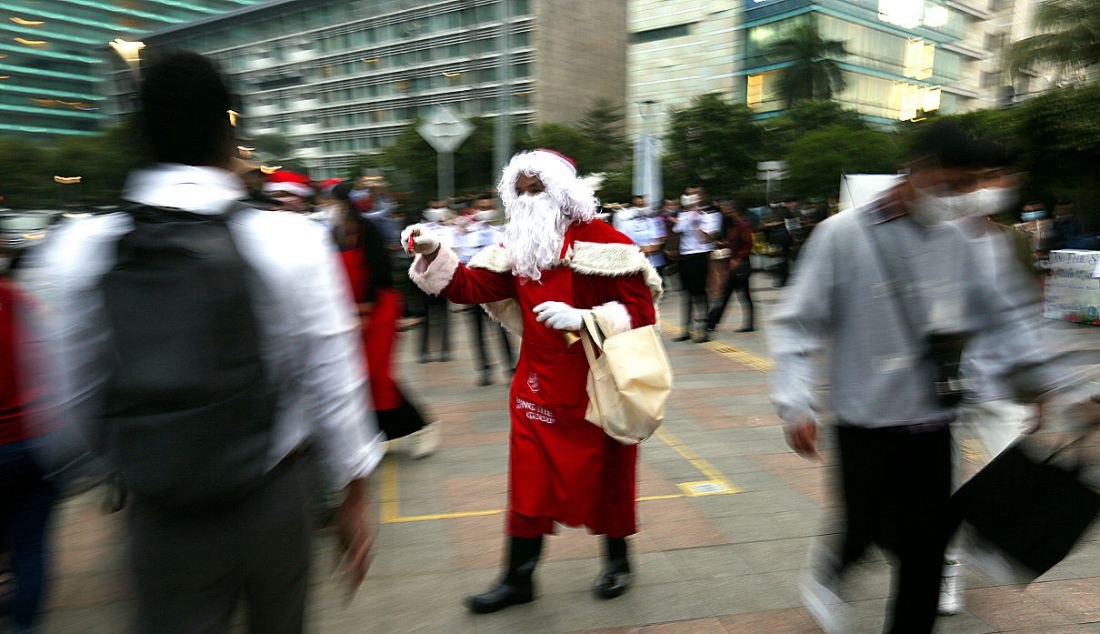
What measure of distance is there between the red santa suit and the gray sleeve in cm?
72

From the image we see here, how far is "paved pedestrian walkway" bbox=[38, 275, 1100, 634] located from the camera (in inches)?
116

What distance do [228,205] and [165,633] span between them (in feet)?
2.76

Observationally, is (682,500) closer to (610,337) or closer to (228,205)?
(610,337)

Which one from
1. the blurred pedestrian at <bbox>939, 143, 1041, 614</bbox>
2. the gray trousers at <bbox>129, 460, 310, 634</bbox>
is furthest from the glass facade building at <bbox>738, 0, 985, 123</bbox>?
the gray trousers at <bbox>129, 460, 310, 634</bbox>

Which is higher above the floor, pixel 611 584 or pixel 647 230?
pixel 647 230

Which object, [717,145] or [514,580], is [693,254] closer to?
[514,580]

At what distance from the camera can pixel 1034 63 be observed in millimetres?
23562

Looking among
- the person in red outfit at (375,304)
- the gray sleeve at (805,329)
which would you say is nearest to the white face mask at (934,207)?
the gray sleeve at (805,329)

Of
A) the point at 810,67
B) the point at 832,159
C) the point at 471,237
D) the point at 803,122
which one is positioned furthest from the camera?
the point at 810,67

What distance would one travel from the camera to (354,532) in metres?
1.71

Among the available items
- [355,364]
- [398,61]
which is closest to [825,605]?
[355,364]

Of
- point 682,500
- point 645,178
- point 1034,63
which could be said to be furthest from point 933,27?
point 682,500

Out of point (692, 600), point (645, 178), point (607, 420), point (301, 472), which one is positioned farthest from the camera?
point (645, 178)

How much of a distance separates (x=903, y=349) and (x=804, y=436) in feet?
1.31
